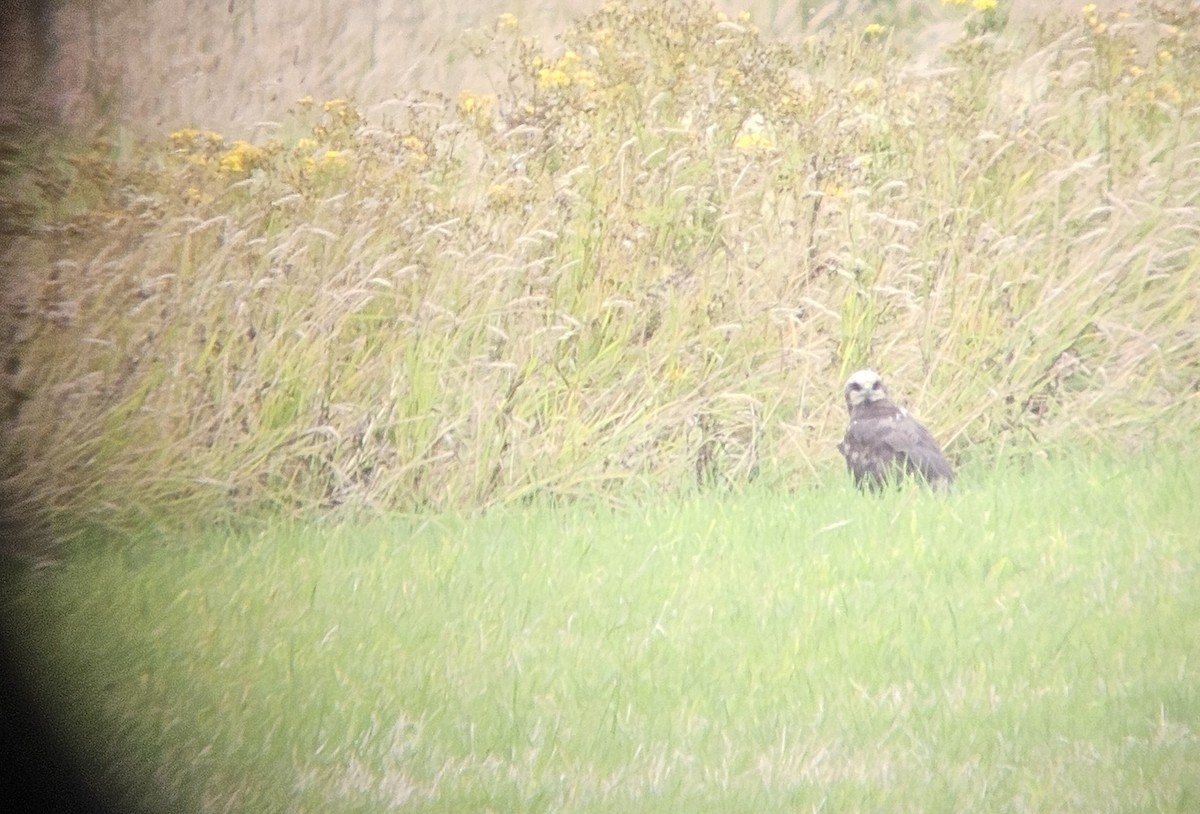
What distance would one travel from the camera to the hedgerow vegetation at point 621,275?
4.11 metres

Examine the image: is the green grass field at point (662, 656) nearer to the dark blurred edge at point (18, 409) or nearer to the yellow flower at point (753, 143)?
the dark blurred edge at point (18, 409)

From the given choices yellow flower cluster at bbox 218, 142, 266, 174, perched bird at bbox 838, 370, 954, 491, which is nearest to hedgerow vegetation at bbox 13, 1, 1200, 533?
yellow flower cluster at bbox 218, 142, 266, 174

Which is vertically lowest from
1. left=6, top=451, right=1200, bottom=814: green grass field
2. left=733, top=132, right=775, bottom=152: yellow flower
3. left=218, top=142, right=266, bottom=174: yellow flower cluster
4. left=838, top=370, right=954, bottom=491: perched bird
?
left=6, top=451, right=1200, bottom=814: green grass field

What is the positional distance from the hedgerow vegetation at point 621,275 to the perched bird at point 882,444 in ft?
0.83

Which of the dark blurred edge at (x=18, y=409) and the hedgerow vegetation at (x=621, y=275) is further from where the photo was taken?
the hedgerow vegetation at (x=621, y=275)

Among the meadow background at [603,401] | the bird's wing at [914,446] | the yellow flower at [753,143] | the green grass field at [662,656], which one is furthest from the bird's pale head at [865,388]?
the yellow flower at [753,143]

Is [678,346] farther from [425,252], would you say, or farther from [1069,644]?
[1069,644]

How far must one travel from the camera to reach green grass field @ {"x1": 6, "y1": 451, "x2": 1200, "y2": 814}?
2658 mm

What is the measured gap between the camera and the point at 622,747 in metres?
2.74

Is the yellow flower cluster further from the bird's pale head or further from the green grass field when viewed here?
the bird's pale head

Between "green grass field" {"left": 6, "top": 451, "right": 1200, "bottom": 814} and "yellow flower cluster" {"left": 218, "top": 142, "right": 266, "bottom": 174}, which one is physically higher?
"yellow flower cluster" {"left": 218, "top": 142, "right": 266, "bottom": 174}

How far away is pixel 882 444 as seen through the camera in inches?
159

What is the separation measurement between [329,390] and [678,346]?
119 centimetres

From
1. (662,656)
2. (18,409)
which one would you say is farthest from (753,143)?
(18,409)
